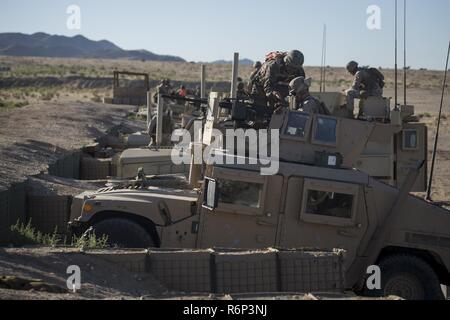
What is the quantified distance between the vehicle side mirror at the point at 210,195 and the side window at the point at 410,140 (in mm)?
4571

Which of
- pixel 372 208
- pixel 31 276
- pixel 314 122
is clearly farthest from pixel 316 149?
pixel 31 276

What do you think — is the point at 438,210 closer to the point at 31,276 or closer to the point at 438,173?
the point at 31,276

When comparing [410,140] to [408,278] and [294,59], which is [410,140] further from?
[408,278]

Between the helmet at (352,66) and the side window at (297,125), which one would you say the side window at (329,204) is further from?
the helmet at (352,66)

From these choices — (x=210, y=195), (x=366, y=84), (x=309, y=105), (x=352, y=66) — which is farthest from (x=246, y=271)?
(x=352, y=66)

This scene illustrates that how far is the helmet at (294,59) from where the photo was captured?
1195 cm

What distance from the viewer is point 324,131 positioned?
9961mm

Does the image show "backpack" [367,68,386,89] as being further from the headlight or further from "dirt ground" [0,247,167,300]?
"dirt ground" [0,247,167,300]

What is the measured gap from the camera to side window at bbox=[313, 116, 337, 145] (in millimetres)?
9930

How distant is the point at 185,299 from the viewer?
696 centimetres

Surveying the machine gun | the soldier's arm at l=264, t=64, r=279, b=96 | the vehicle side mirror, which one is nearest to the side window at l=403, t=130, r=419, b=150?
the soldier's arm at l=264, t=64, r=279, b=96

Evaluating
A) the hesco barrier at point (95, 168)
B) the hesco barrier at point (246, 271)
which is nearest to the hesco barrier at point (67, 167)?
the hesco barrier at point (95, 168)

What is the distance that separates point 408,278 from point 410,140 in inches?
153

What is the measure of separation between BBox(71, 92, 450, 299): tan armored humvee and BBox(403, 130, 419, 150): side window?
3308 millimetres
